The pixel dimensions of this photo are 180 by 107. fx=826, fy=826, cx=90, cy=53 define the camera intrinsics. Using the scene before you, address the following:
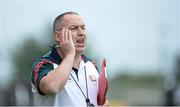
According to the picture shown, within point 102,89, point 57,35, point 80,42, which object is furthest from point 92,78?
point 57,35

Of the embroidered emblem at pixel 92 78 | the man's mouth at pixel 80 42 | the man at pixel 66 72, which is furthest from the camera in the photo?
the embroidered emblem at pixel 92 78

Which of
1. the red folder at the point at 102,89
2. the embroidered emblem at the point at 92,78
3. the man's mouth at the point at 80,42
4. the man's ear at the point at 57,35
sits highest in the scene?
the man's ear at the point at 57,35

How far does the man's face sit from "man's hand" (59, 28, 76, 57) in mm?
69

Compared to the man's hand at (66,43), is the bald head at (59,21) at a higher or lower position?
higher

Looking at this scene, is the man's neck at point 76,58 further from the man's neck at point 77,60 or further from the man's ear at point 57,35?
the man's ear at point 57,35

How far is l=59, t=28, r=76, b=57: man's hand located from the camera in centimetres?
664

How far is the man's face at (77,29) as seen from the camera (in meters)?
6.76

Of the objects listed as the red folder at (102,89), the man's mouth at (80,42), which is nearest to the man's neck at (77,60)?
the man's mouth at (80,42)

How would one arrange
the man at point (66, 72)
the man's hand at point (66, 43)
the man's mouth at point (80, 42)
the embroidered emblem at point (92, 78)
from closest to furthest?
the man at point (66, 72), the man's hand at point (66, 43), the man's mouth at point (80, 42), the embroidered emblem at point (92, 78)

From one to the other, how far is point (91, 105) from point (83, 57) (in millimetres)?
518

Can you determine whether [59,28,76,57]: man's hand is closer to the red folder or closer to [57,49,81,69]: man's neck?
[57,49,81,69]: man's neck

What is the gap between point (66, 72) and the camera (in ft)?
21.2

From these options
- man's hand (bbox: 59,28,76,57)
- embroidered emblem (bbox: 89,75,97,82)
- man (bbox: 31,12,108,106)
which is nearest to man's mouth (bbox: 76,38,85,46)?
man (bbox: 31,12,108,106)

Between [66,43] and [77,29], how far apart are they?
0.65 ft
